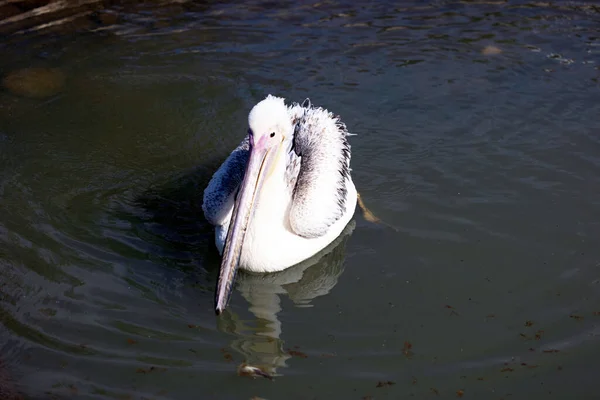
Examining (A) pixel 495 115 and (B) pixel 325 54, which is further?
(B) pixel 325 54

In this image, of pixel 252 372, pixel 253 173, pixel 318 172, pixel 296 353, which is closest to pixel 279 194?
pixel 253 173

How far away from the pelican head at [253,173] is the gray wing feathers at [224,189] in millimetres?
324

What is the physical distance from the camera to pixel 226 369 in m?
3.97

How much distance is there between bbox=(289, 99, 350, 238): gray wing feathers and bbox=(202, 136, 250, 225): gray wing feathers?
0.44m

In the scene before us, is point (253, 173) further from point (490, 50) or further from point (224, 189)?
point (490, 50)

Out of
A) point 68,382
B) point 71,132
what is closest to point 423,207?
point 68,382

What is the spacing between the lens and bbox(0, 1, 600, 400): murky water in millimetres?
4016

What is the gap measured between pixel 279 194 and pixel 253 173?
445 mm

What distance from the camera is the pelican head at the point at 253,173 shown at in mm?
4176

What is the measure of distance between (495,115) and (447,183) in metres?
1.31

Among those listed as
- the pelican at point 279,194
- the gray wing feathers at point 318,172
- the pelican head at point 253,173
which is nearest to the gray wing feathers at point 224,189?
the pelican at point 279,194

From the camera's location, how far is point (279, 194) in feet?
15.4

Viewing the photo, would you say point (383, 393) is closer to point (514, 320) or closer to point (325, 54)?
point (514, 320)

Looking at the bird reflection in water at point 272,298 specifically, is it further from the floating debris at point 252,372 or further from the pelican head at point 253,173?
the pelican head at point 253,173
